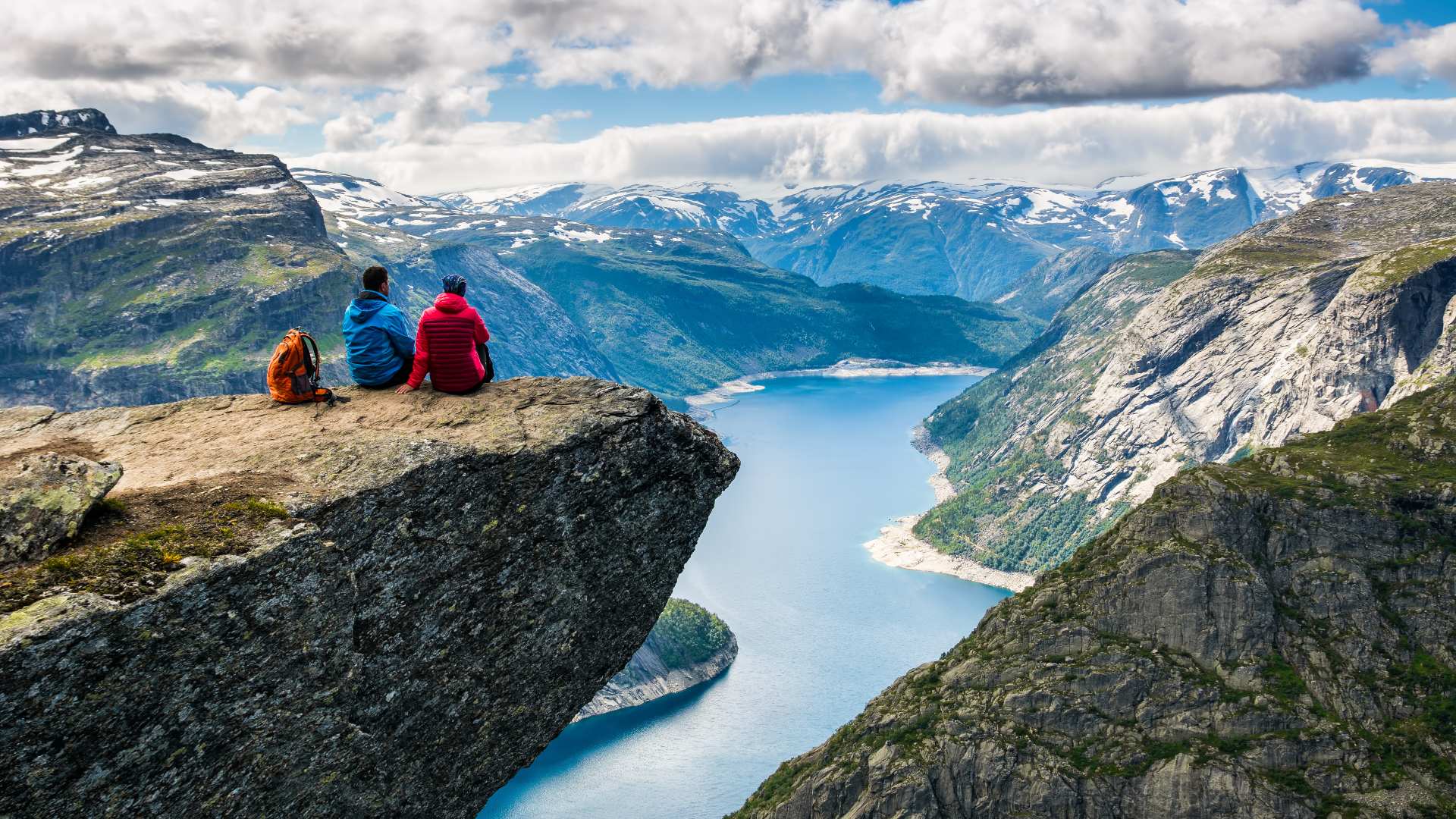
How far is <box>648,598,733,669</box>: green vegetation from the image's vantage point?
177 m

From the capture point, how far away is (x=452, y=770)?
51.9 ft

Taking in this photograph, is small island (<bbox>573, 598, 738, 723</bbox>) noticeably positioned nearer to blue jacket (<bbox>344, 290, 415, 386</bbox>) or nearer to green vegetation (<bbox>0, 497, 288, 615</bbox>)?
blue jacket (<bbox>344, 290, 415, 386</bbox>)

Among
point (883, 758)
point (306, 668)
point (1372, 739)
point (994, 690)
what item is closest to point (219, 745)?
point (306, 668)

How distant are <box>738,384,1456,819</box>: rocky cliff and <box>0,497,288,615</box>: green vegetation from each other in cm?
8372

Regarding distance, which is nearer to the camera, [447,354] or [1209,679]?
[447,354]

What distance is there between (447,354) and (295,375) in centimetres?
260

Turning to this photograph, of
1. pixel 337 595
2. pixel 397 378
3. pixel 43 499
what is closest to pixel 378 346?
pixel 397 378

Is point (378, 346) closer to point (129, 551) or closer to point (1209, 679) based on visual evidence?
point (129, 551)

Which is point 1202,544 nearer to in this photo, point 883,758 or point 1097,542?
point 1097,542

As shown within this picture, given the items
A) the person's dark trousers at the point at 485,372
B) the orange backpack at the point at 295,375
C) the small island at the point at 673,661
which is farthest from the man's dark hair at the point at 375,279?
the small island at the point at 673,661

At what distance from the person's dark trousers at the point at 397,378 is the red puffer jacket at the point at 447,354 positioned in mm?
596

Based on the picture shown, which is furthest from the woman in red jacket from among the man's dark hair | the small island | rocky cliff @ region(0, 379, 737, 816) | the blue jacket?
the small island

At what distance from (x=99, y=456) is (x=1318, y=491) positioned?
125379mm

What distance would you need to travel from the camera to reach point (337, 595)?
536 inches
